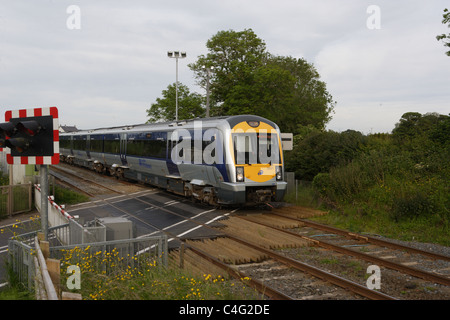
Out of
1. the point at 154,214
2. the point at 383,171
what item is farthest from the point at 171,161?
the point at 383,171

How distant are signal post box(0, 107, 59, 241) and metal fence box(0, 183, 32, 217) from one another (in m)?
9.81

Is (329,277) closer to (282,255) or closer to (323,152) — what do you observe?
(282,255)

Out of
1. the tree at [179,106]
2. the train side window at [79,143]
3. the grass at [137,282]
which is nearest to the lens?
the grass at [137,282]

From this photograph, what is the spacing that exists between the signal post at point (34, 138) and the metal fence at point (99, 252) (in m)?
1.01

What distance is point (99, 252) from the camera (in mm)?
7102

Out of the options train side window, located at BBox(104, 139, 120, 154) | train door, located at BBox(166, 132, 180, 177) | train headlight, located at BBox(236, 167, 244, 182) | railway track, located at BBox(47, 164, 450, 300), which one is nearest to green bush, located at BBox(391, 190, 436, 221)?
railway track, located at BBox(47, 164, 450, 300)

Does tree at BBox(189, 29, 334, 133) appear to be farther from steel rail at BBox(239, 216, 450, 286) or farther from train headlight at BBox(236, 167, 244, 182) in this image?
steel rail at BBox(239, 216, 450, 286)

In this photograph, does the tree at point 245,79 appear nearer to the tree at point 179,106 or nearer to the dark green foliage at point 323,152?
the tree at point 179,106

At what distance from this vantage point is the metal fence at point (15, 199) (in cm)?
1538

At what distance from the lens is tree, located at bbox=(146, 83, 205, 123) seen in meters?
43.9

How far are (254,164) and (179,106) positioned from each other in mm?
32167

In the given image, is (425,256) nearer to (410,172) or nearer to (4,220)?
(410,172)

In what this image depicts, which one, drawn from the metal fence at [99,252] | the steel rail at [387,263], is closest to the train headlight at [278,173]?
the steel rail at [387,263]

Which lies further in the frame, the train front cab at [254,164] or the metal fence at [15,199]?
the metal fence at [15,199]
